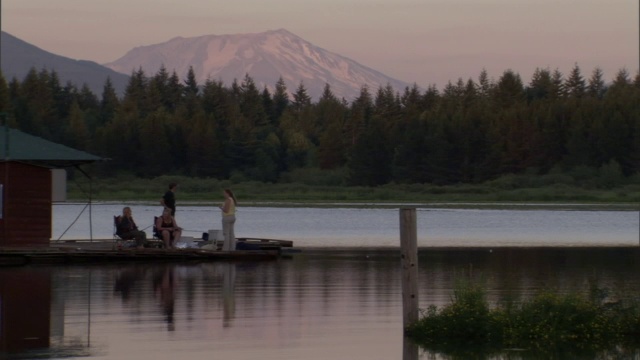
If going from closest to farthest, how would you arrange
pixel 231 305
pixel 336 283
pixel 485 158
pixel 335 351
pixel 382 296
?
pixel 335 351, pixel 231 305, pixel 382 296, pixel 336 283, pixel 485 158

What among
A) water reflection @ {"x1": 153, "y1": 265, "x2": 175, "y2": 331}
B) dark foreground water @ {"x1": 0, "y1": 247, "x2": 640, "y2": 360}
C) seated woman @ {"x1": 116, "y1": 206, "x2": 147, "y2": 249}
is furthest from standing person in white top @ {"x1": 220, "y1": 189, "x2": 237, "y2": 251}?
water reflection @ {"x1": 153, "y1": 265, "x2": 175, "y2": 331}

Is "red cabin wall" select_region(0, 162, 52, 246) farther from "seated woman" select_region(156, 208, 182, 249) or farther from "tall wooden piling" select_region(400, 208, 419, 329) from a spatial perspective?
"tall wooden piling" select_region(400, 208, 419, 329)

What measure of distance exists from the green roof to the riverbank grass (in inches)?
581

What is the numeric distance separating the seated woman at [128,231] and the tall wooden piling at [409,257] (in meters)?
15.2

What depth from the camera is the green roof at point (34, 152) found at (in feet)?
95.6

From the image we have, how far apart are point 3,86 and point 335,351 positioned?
129643mm

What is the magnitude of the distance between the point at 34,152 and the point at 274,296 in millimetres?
10169

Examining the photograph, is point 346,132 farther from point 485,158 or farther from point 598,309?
point 598,309

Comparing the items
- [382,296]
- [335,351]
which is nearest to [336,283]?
[382,296]

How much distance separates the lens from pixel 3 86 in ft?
459

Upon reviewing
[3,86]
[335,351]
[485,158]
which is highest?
[3,86]

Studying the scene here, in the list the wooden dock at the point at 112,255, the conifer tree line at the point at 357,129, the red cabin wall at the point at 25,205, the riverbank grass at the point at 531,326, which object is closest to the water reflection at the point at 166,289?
the wooden dock at the point at 112,255

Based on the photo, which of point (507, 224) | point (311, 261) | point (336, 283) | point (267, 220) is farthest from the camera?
point (267, 220)

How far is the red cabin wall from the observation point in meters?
29.3
